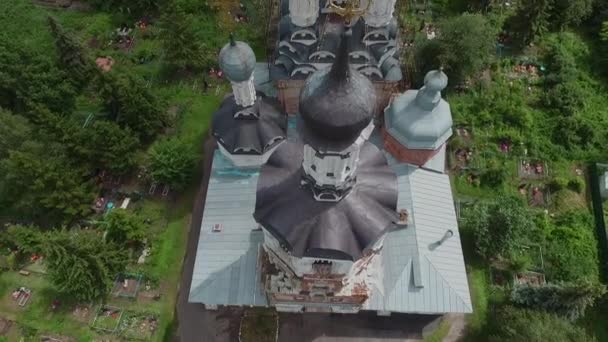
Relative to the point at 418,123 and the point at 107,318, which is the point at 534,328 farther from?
the point at 107,318

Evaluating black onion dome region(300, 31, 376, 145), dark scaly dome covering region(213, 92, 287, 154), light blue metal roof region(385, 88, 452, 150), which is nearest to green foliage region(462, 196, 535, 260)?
light blue metal roof region(385, 88, 452, 150)

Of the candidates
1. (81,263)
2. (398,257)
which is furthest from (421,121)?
(81,263)

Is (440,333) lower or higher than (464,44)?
lower

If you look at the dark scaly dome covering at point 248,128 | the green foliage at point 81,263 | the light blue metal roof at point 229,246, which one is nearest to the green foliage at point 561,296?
the light blue metal roof at point 229,246

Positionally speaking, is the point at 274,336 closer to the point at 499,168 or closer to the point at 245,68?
the point at 245,68

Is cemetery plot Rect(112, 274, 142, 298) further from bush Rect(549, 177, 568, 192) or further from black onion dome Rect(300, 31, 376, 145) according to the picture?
bush Rect(549, 177, 568, 192)

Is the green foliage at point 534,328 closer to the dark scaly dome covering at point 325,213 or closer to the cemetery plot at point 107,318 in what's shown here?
the dark scaly dome covering at point 325,213
